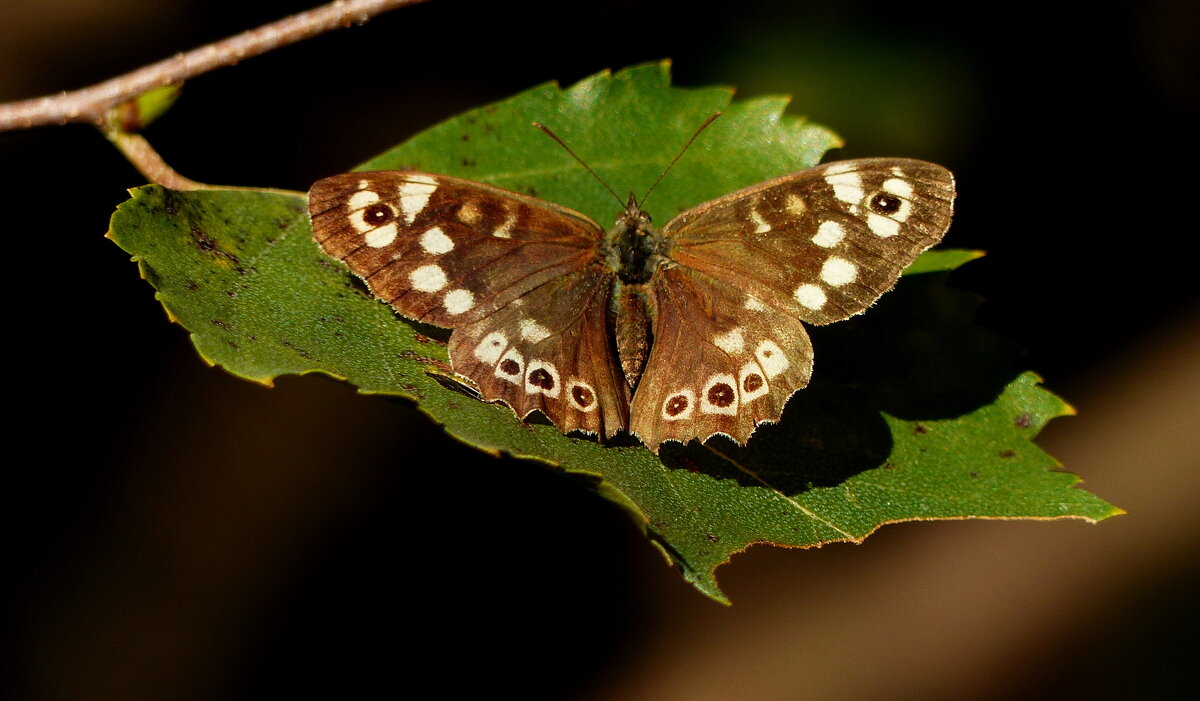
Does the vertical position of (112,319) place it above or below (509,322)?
above

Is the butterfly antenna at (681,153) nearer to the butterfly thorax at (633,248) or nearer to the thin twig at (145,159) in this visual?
the butterfly thorax at (633,248)

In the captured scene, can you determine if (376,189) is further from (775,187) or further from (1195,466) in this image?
(1195,466)

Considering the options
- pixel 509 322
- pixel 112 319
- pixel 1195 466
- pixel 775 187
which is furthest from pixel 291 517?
pixel 1195 466

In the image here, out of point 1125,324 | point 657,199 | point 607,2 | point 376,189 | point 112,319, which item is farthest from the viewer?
point 1125,324

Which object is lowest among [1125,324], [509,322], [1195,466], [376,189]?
[509,322]

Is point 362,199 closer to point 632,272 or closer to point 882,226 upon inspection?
point 632,272

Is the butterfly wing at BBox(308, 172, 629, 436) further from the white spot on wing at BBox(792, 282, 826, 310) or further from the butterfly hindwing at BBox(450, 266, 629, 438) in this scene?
the white spot on wing at BBox(792, 282, 826, 310)

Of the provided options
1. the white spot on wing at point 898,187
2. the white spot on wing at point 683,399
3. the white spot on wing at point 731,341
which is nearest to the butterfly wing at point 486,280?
the white spot on wing at point 683,399
